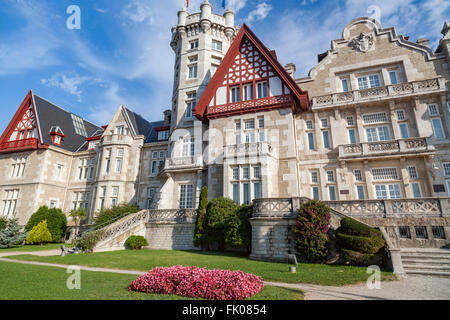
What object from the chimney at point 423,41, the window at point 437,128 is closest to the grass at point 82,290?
the window at point 437,128

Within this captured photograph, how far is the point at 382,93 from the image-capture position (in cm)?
2030

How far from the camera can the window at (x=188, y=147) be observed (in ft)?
80.6

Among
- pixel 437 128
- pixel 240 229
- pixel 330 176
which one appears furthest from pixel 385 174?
pixel 240 229

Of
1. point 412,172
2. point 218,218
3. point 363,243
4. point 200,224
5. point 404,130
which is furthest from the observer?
point 404,130

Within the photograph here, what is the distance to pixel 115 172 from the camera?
96.0ft

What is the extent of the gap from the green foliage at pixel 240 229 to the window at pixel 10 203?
27.9 metres

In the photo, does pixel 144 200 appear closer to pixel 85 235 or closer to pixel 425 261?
pixel 85 235

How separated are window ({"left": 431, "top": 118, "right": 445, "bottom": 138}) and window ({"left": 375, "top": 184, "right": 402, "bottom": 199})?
16.0ft

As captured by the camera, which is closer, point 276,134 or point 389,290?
point 389,290

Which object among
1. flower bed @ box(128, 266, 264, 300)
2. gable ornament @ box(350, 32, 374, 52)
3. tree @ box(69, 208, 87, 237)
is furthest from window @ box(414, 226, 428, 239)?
tree @ box(69, 208, 87, 237)

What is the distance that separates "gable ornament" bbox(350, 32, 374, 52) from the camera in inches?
872

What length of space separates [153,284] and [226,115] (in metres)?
18.2

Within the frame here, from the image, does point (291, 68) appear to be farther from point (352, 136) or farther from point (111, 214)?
point (111, 214)

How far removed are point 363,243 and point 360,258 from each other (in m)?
0.69
